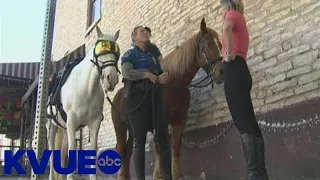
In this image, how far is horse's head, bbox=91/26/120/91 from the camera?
480 cm

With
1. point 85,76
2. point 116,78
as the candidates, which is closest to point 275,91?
point 116,78

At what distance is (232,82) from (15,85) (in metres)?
9.10

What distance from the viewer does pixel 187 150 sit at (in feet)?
21.3

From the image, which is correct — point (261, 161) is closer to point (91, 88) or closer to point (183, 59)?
point (183, 59)

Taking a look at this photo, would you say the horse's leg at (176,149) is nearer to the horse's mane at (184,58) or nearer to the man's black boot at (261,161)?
the horse's mane at (184,58)

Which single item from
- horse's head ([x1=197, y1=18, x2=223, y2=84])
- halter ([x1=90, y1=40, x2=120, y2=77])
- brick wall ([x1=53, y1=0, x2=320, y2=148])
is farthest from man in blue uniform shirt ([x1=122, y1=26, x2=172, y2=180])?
brick wall ([x1=53, y1=0, x2=320, y2=148])

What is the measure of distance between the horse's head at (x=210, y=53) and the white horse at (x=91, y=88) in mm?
1060

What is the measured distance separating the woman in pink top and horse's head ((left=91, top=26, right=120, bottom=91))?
172 centimetres

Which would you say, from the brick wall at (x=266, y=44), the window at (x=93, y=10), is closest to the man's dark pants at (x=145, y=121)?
the brick wall at (x=266, y=44)

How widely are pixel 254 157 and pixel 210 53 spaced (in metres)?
1.97

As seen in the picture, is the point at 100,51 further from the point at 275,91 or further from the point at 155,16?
the point at 155,16

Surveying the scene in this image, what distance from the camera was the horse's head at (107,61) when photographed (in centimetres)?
480

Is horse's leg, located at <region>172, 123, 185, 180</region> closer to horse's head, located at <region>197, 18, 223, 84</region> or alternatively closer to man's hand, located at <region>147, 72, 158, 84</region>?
horse's head, located at <region>197, 18, 223, 84</region>

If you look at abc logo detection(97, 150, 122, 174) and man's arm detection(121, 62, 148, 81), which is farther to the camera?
man's arm detection(121, 62, 148, 81)
